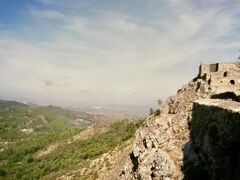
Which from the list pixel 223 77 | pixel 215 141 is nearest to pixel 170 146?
pixel 215 141

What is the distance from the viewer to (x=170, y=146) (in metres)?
38.6

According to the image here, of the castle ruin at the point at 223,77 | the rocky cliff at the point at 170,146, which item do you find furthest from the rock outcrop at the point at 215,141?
the castle ruin at the point at 223,77

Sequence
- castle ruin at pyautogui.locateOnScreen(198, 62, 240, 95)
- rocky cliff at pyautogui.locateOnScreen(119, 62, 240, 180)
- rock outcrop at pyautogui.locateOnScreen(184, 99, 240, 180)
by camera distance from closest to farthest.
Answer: rock outcrop at pyautogui.locateOnScreen(184, 99, 240, 180) → rocky cliff at pyautogui.locateOnScreen(119, 62, 240, 180) → castle ruin at pyautogui.locateOnScreen(198, 62, 240, 95)

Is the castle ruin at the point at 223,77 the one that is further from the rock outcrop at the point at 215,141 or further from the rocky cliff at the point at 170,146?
the rock outcrop at the point at 215,141

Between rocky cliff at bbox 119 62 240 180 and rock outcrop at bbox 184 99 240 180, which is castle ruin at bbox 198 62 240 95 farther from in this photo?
rock outcrop at bbox 184 99 240 180

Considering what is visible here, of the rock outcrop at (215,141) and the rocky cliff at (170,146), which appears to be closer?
the rock outcrop at (215,141)

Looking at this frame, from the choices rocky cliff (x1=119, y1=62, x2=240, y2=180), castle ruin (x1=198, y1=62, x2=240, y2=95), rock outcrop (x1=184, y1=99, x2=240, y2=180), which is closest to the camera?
rock outcrop (x1=184, y1=99, x2=240, y2=180)

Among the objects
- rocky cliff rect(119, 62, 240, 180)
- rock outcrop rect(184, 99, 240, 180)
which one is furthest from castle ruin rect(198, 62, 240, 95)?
rock outcrop rect(184, 99, 240, 180)

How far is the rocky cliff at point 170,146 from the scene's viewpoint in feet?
112

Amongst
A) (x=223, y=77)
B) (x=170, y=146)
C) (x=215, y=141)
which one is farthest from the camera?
(x=223, y=77)

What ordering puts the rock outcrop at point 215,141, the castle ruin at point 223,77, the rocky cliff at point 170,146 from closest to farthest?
the rock outcrop at point 215,141 < the rocky cliff at point 170,146 < the castle ruin at point 223,77

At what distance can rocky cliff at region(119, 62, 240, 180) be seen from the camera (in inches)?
1346

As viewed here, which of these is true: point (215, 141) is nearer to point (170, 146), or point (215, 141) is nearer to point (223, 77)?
point (170, 146)

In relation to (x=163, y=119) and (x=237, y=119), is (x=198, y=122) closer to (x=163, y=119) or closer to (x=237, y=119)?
(x=237, y=119)
